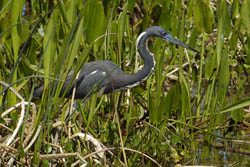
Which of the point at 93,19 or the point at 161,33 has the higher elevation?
the point at 93,19

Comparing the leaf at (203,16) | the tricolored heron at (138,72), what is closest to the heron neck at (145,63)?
the tricolored heron at (138,72)

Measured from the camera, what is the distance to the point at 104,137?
3389 mm

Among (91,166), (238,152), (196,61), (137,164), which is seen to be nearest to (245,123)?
(238,152)

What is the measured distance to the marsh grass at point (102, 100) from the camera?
263 cm

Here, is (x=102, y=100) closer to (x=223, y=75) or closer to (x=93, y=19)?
(x=93, y=19)

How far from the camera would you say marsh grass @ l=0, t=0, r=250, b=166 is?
8.64 feet

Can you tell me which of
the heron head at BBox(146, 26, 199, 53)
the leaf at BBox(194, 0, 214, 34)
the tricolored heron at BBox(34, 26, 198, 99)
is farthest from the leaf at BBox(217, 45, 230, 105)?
the leaf at BBox(194, 0, 214, 34)

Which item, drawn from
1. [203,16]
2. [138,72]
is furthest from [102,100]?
[203,16]

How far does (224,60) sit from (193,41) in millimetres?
803

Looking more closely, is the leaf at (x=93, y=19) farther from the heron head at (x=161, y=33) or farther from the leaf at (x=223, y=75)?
the leaf at (x=223, y=75)

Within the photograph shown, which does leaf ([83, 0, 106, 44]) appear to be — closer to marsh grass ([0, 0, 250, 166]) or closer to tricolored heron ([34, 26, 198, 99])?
marsh grass ([0, 0, 250, 166])

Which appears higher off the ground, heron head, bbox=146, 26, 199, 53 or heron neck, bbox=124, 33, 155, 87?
heron head, bbox=146, 26, 199, 53

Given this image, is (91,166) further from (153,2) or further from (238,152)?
(153,2)

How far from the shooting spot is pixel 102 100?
3707 mm
